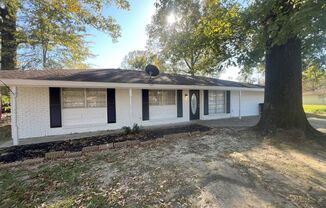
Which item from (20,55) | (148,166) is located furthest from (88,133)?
(20,55)

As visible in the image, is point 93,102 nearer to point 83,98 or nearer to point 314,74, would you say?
point 83,98

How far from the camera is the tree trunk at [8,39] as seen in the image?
40.7ft

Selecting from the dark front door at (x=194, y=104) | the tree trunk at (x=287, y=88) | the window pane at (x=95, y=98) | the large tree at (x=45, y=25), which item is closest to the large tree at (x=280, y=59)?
the tree trunk at (x=287, y=88)

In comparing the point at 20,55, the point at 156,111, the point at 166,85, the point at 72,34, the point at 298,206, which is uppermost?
the point at 72,34

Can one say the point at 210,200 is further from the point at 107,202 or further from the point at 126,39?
the point at 126,39

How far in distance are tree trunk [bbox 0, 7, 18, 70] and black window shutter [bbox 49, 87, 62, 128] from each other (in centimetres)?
769

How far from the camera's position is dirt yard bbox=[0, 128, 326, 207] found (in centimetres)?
319

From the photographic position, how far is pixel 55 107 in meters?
8.13

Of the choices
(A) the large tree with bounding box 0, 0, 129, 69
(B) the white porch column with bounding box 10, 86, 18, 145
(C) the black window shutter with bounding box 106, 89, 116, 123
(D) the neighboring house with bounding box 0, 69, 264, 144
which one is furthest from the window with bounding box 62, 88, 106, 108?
(A) the large tree with bounding box 0, 0, 129, 69

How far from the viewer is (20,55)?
14.7 metres

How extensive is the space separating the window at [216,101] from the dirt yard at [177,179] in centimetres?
681

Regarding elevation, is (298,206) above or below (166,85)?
below

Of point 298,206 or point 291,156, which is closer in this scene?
point 298,206

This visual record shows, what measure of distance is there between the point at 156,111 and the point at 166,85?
1897 mm
